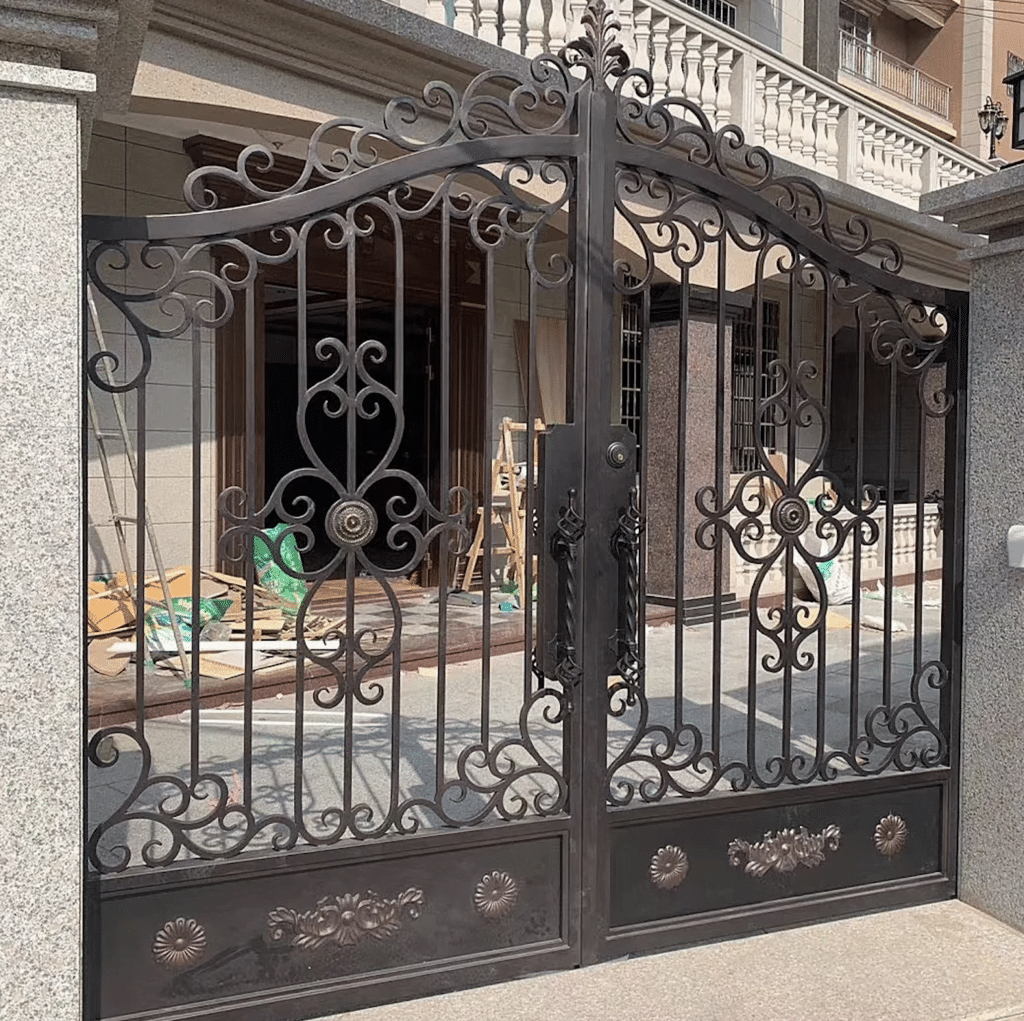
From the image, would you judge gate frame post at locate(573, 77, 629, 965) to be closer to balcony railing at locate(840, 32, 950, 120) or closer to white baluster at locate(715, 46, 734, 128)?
white baluster at locate(715, 46, 734, 128)

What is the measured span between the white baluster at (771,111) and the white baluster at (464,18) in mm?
3010

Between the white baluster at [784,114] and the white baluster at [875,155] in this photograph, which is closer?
the white baluster at [784,114]

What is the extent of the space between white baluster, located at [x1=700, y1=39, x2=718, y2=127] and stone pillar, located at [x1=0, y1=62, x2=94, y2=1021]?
635 cm

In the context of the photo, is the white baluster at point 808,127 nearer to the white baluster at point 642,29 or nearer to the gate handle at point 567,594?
the white baluster at point 642,29

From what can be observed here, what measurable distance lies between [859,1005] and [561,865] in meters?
0.81

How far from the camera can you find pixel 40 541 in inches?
77.2

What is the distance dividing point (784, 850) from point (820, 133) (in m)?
7.24

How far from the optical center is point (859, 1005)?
98.4 inches

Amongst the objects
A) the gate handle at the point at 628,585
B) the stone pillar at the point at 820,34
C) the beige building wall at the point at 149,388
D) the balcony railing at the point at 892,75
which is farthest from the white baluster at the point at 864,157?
the gate handle at the point at 628,585

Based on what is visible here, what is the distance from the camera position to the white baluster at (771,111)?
798cm

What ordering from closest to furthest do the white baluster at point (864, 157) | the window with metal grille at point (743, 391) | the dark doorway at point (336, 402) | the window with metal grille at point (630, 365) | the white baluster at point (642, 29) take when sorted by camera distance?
the white baluster at point (642, 29) < the dark doorway at point (336, 402) < the white baluster at point (864, 157) < the window with metal grille at point (630, 365) < the window with metal grille at point (743, 391)

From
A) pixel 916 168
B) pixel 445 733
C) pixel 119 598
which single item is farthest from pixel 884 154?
pixel 119 598

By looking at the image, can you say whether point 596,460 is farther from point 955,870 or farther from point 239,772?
point 239,772

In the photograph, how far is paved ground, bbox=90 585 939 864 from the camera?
3.45m
